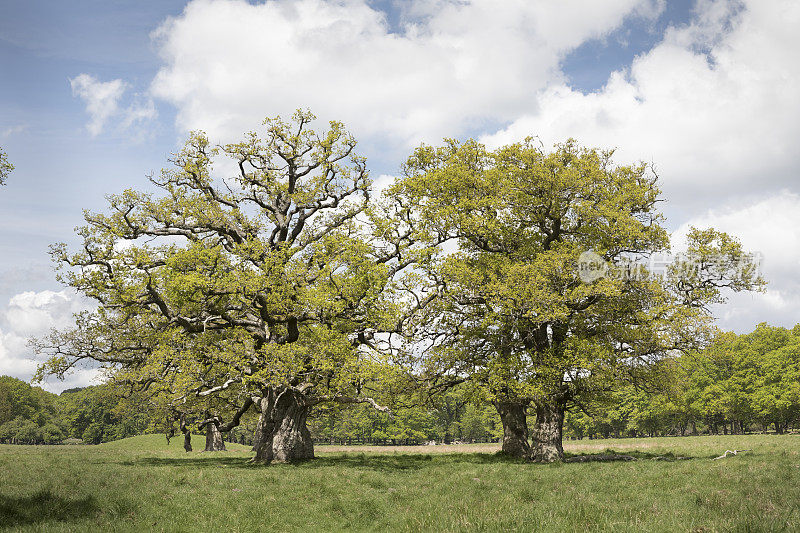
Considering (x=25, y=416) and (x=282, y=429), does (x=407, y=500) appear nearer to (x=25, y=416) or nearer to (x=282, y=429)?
(x=282, y=429)

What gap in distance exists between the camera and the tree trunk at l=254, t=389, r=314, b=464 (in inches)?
1168

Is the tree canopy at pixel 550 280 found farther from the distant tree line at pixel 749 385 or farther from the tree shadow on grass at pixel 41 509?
the distant tree line at pixel 749 385

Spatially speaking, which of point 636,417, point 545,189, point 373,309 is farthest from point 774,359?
point 373,309

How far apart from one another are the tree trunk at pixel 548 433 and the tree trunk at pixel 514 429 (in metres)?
2.73

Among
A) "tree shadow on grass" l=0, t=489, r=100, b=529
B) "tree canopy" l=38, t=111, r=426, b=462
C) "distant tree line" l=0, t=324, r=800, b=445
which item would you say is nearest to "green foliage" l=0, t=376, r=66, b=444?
"distant tree line" l=0, t=324, r=800, b=445

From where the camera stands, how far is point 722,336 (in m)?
28.5

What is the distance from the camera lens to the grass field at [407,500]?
433 inches

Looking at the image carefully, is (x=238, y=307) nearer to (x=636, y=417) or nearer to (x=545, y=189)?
(x=545, y=189)

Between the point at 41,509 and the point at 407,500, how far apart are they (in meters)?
9.58

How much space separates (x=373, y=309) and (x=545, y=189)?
1210 centimetres

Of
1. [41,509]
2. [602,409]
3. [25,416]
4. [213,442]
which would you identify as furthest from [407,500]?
[25,416]

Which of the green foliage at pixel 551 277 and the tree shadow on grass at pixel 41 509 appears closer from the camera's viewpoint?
the tree shadow on grass at pixel 41 509

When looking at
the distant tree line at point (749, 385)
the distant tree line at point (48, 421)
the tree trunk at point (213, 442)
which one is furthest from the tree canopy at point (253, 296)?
the distant tree line at point (48, 421)

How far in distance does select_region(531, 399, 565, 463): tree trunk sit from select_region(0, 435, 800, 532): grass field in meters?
8.28
